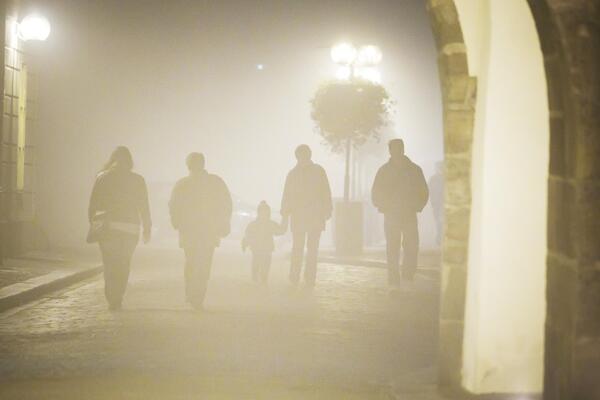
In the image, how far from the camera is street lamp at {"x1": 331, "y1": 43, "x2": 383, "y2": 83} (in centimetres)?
2141

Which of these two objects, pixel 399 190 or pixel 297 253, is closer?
pixel 399 190

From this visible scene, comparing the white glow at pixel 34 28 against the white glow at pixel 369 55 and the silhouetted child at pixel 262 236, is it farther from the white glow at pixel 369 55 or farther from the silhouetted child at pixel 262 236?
the white glow at pixel 369 55

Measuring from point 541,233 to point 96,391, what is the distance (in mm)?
3073

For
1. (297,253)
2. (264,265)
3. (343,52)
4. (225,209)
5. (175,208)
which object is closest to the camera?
(175,208)

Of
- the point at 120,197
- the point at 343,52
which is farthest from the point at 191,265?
the point at 343,52

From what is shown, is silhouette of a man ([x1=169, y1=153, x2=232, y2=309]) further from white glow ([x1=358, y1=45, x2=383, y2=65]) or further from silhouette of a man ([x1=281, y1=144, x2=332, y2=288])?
white glow ([x1=358, y1=45, x2=383, y2=65])

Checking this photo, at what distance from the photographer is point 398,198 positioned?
12.8m

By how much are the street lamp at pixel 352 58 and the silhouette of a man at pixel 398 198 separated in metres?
8.71

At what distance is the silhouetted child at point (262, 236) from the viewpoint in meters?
14.1

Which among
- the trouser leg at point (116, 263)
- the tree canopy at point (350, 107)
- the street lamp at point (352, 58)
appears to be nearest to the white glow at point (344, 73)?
the street lamp at point (352, 58)

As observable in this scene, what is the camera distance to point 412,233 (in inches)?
509

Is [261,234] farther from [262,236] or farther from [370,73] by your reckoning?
[370,73]

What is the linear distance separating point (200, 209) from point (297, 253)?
282cm

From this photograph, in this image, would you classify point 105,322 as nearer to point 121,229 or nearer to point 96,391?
point 121,229
